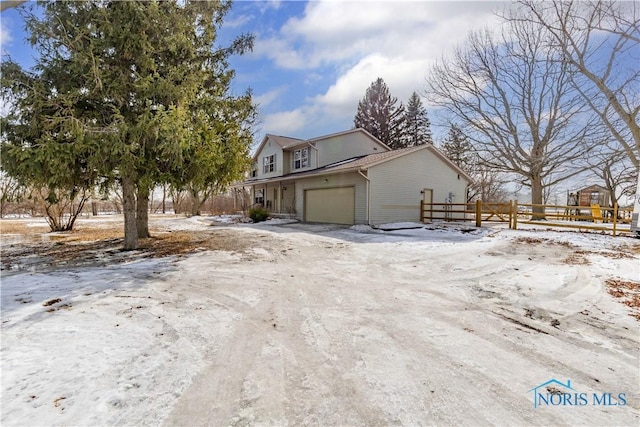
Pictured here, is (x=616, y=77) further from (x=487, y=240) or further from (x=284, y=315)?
(x=284, y=315)

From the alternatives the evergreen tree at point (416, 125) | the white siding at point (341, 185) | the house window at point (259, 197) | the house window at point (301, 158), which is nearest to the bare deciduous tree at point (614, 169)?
the white siding at point (341, 185)

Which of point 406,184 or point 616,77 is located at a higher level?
point 616,77

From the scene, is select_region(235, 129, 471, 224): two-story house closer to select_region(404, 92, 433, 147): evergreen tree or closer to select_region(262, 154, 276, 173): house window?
select_region(262, 154, 276, 173): house window

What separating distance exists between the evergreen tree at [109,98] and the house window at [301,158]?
1238 centimetres

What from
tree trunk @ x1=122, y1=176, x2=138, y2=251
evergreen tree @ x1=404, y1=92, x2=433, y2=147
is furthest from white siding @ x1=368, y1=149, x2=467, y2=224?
evergreen tree @ x1=404, y1=92, x2=433, y2=147

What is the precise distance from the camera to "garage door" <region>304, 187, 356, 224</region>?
1596cm

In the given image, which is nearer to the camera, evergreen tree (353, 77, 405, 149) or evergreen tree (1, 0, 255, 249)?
evergreen tree (1, 0, 255, 249)

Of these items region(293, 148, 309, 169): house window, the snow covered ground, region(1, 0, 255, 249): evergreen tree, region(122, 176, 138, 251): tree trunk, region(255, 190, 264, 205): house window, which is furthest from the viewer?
region(255, 190, 264, 205): house window

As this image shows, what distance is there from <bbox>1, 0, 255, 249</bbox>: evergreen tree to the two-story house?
859cm

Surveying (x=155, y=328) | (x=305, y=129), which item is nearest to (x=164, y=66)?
(x=155, y=328)

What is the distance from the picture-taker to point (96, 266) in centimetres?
664

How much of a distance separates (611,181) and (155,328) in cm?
3688

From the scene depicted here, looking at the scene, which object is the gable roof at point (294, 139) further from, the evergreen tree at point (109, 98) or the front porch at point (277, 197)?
the evergreen tree at point (109, 98)

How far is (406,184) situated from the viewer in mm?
16438
